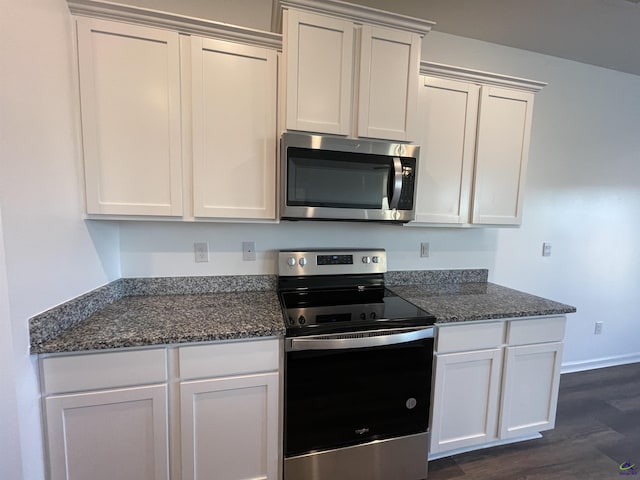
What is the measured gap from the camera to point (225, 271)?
1894 millimetres

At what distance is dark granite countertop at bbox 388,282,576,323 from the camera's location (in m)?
1.64

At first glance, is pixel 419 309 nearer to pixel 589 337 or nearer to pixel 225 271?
pixel 225 271

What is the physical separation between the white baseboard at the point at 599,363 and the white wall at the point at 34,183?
375cm

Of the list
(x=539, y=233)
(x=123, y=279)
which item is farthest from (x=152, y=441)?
(x=539, y=233)

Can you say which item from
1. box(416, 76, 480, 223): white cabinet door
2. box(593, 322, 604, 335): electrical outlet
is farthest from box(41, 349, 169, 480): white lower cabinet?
box(593, 322, 604, 335): electrical outlet

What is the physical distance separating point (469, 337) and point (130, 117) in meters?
2.08

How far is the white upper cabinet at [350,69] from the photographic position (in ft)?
4.79

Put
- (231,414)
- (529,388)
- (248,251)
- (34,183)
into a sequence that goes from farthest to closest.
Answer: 1. (248,251)
2. (529,388)
3. (231,414)
4. (34,183)

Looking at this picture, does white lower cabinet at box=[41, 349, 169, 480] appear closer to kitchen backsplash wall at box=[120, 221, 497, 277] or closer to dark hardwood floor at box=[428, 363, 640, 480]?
kitchen backsplash wall at box=[120, 221, 497, 277]

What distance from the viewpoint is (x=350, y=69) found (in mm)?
1537

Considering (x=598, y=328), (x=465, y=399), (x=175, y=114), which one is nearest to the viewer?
(x=175, y=114)

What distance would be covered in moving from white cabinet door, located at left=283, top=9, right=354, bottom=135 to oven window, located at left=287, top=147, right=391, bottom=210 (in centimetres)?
15

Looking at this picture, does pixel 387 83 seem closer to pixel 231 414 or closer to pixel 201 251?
pixel 201 251

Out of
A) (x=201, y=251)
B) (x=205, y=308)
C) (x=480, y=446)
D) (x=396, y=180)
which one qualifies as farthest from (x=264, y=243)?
(x=480, y=446)
